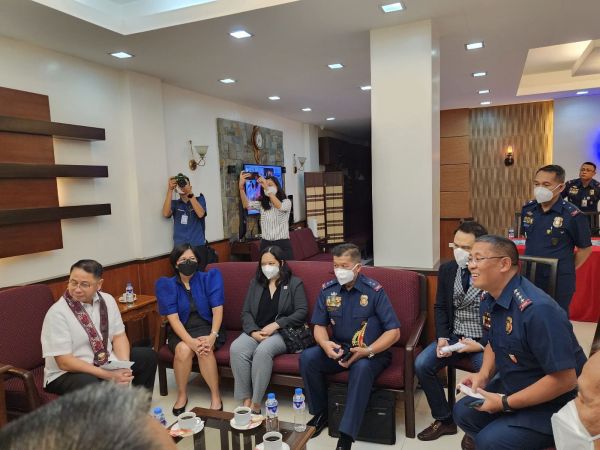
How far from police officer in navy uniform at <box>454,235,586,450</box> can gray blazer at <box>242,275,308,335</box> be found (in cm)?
131

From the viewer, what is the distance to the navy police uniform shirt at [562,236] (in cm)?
299

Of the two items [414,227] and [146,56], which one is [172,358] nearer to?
[414,227]

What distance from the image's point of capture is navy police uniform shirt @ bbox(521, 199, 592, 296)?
9.82 feet

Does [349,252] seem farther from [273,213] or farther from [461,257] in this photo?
[273,213]

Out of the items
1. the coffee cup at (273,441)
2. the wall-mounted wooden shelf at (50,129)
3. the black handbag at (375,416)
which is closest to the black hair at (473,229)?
the black handbag at (375,416)

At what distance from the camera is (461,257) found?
102 inches

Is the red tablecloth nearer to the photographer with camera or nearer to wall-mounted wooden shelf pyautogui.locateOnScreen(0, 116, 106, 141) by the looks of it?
the photographer with camera

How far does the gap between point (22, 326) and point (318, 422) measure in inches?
78.6

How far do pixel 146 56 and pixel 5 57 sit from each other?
1132 mm

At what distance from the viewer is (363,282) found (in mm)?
2750

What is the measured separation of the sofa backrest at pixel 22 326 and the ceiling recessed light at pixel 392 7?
3165mm

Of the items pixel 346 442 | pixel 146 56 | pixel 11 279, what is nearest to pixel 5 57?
pixel 146 56

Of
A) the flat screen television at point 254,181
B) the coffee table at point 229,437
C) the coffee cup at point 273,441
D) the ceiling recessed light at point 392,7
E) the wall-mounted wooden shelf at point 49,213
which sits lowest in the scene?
the coffee table at point 229,437

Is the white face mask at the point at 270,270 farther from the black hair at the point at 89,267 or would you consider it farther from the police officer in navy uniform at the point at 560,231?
the police officer in navy uniform at the point at 560,231
